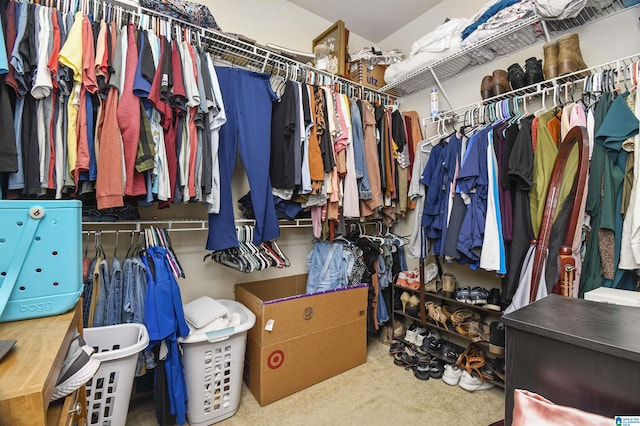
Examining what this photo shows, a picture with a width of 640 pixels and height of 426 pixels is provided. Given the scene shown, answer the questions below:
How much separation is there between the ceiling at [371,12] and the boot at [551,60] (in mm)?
1209

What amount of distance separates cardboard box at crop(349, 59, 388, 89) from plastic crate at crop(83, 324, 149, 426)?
239 centimetres

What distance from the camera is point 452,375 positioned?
6.49ft

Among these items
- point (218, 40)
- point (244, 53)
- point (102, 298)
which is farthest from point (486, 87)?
point (102, 298)

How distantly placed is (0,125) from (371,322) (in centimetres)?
232

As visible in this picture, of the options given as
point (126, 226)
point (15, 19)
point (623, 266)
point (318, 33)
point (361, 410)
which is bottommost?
point (361, 410)

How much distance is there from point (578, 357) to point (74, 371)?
107 cm

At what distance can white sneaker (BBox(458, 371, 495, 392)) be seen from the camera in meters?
1.90

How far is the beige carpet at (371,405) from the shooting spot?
5.32 feet

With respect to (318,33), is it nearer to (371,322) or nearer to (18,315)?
(371,322)

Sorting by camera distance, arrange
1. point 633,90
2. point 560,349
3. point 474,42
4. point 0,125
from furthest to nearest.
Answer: point 474,42
point 633,90
point 0,125
point 560,349

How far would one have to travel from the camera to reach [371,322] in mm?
2361

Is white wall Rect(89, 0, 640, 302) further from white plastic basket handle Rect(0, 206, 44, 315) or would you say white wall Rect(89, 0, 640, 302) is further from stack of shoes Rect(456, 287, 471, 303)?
white plastic basket handle Rect(0, 206, 44, 315)

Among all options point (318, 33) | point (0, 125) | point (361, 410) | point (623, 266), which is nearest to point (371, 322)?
point (361, 410)

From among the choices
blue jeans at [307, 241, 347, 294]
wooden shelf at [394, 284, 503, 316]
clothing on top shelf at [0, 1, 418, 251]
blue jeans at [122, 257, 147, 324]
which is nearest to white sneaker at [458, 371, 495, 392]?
wooden shelf at [394, 284, 503, 316]
